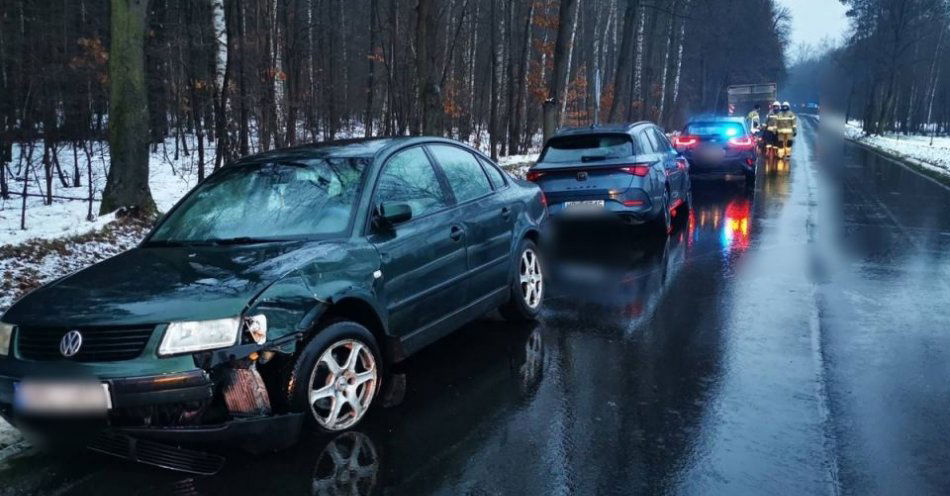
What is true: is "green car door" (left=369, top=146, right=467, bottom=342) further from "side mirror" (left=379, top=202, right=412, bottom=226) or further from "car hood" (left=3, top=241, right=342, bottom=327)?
"car hood" (left=3, top=241, right=342, bottom=327)

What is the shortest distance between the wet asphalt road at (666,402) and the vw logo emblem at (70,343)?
706 mm

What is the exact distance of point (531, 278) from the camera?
6680 mm

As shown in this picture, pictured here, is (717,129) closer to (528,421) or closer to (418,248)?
(418,248)

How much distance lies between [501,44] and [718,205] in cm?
2114

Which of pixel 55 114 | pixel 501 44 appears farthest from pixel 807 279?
pixel 501 44

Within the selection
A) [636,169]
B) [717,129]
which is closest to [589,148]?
[636,169]

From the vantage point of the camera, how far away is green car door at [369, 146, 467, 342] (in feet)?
15.2

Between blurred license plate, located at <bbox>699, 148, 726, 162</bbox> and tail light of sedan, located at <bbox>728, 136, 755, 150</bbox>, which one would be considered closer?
tail light of sedan, located at <bbox>728, 136, 755, 150</bbox>

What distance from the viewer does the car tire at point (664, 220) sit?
34.3 ft

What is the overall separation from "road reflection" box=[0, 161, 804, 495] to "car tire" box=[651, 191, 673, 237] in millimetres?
2954

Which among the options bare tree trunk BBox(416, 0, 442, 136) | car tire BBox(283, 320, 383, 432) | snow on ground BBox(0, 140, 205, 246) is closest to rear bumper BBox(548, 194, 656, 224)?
bare tree trunk BBox(416, 0, 442, 136)

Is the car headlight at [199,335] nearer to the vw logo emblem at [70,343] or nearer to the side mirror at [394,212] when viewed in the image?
the vw logo emblem at [70,343]

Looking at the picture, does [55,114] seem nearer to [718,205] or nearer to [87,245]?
[87,245]

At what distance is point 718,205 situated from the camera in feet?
48.9
